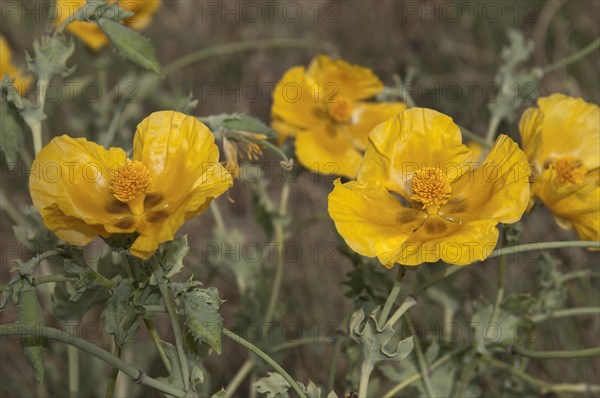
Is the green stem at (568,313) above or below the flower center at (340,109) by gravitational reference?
below

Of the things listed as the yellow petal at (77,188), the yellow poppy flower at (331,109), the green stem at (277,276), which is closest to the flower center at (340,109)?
the yellow poppy flower at (331,109)

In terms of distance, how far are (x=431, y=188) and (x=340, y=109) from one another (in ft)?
2.08

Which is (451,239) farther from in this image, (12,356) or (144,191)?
(12,356)

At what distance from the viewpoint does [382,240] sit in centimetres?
130

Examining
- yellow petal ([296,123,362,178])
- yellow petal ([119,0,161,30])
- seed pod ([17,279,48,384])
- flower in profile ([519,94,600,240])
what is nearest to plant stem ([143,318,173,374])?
seed pod ([17,279,48,384])

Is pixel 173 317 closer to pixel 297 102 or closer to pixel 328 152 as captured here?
pixel 328 152

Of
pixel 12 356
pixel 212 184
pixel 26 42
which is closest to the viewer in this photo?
pixel 212 184

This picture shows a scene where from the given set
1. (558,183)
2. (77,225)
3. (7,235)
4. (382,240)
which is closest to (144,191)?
(77,225)

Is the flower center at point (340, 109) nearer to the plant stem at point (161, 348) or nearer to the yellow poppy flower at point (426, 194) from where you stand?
the yellow poppy flower at point (426, 194)

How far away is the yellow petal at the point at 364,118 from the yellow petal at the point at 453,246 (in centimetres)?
69

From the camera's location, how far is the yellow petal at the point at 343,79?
6.39 feet

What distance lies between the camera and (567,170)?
5.08ft

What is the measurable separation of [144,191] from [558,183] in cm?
71

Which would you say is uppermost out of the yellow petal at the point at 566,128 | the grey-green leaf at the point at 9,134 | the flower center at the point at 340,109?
the grey-green leaf at the point at 9,134
